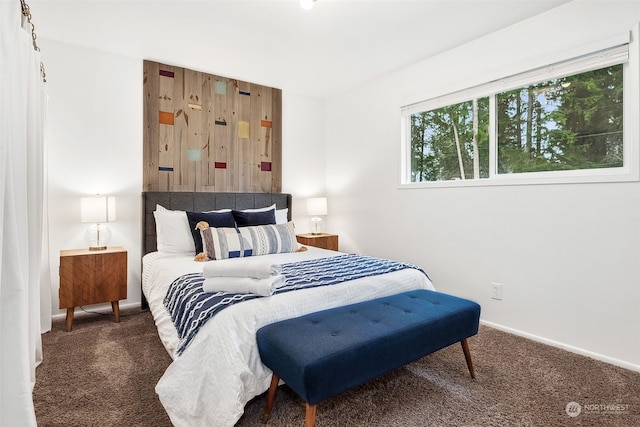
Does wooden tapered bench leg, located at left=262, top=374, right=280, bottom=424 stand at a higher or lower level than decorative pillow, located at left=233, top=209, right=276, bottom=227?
A: lower

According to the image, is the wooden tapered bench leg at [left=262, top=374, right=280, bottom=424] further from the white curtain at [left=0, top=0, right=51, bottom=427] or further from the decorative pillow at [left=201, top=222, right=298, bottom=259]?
the decorative pillow at [left=201, top=222, right=298, bottom=259]

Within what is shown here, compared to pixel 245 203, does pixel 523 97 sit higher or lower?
higher

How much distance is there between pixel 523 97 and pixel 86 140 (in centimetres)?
385

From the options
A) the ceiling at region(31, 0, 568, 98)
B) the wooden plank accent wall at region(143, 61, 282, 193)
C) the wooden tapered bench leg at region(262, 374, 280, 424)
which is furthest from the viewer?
the wooden plank accent wall at region(143, 61, 282, 193)

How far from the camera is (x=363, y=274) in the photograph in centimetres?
215

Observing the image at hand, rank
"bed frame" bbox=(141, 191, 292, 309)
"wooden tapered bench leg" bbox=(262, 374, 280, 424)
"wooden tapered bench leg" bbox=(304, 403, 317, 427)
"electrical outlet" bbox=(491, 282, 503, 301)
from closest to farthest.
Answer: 1. "wooden tapered bench leg" bbox=(304, 403, 317, 427)
2. "wooden tapered bench leg" bbox=(262, 374, 280, 424)
3. "electrical outlet" bbox=(491, 282, 503, 301)
4. "bed frame" bbox=(141, 191, 292, 309)

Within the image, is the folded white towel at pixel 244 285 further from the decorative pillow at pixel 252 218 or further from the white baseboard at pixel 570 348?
the white baseboard at pixel 570 348

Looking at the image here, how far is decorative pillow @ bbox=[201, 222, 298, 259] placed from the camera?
2.69m

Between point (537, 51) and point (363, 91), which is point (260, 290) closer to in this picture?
point (537, 51)

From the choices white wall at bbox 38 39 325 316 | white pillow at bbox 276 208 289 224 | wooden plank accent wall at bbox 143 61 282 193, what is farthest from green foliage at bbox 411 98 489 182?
white wall at bbox 38 39 325 316

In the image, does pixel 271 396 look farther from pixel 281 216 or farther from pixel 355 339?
pixel 281 216

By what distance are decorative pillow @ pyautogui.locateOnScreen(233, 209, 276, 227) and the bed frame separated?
1.37 ft

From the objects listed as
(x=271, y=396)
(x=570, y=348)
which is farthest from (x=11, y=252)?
(x=570, y=348)

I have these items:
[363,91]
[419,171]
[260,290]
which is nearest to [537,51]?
[419,171]
